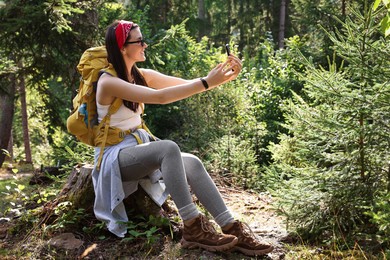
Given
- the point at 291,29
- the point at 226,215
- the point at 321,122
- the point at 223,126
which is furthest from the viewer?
the point at 291,29

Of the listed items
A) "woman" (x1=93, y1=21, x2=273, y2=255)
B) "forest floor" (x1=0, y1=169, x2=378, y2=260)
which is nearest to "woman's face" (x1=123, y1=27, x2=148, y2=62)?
"woman" (x1=93, y1=21, x2=273, y2=255)

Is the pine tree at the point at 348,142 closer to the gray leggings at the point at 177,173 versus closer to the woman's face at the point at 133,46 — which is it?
the gray leggings at the point at 177,173

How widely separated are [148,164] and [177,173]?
0.26 m

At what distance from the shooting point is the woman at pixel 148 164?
3.52m

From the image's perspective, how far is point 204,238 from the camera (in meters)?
3.52

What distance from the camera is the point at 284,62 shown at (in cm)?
1014

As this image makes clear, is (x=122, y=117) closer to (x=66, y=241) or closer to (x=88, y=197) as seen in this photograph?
(x=88, y=197)

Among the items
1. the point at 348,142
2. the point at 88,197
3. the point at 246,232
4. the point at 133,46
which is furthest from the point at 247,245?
the point at 133,46

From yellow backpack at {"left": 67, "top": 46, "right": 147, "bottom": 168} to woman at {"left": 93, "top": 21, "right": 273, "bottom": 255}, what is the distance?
48 mm

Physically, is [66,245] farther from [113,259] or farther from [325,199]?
[325,199]

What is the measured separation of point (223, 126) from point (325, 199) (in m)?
4.22

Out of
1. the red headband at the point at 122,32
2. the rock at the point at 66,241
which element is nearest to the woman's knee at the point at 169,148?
the red headband at the point at 122,32

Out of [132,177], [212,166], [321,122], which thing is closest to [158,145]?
[132,177]

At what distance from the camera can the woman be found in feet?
11.5
